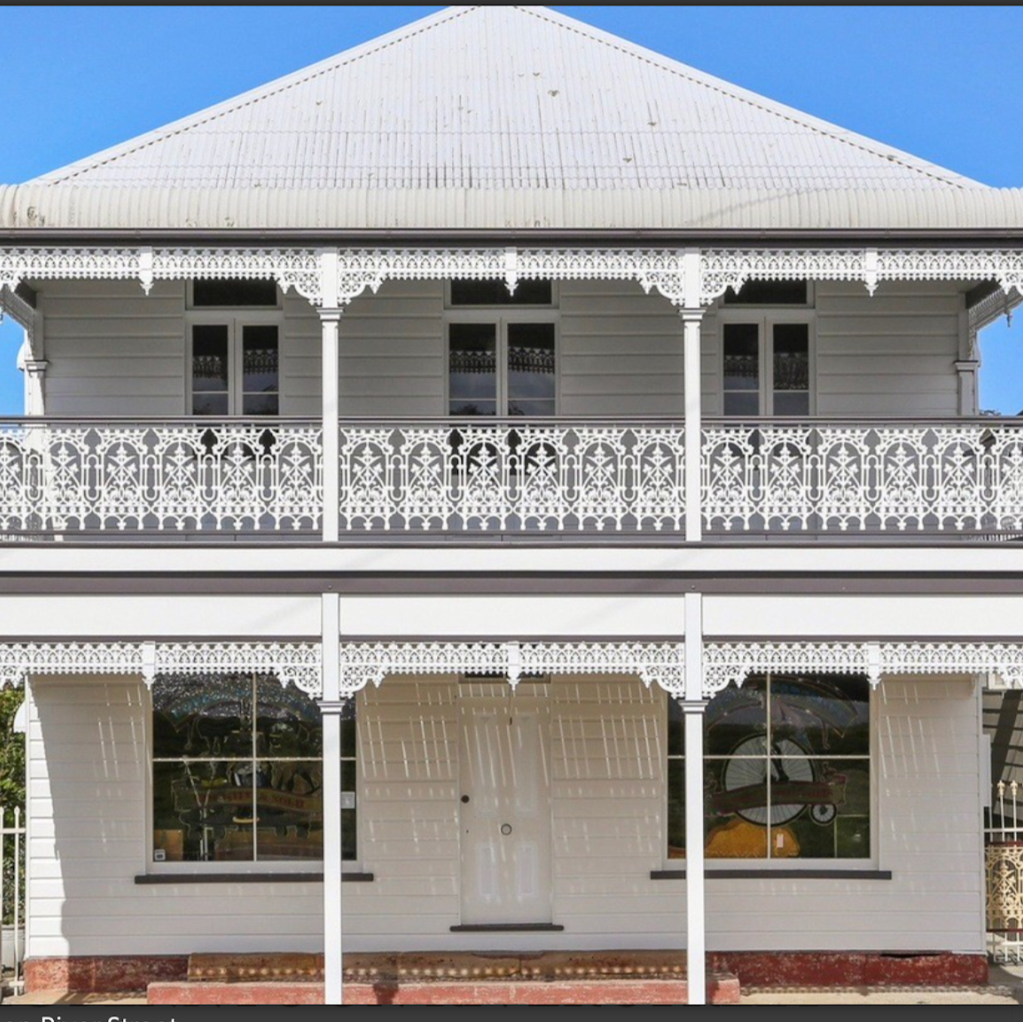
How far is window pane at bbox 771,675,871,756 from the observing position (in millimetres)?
13859

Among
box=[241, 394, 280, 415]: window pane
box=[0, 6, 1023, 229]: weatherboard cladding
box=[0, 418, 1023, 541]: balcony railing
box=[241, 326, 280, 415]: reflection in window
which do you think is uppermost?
box=[0, 6, 1023, 229]: weatherboard cladding

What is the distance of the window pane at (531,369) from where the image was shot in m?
13.9

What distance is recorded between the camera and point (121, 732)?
44.9 feet

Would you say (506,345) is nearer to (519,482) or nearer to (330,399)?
(519,482)

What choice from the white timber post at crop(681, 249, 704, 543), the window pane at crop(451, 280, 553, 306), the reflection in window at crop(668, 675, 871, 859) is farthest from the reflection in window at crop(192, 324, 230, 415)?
the reflection in window at crop(668, 675, 871, 859)

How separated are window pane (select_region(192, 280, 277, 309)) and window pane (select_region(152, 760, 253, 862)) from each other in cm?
417

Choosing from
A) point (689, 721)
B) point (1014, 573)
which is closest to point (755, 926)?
point (689, 721)

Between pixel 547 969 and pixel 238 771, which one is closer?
pixel 547 969

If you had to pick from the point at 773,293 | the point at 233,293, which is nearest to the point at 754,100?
the point at 773,293

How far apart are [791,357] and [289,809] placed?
20.3 ft

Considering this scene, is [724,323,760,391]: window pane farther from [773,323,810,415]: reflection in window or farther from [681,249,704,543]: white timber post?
[681,249,704,543]: white timber post

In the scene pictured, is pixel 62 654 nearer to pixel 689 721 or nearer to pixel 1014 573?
pixel 689 721

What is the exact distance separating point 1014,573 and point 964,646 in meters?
0.68

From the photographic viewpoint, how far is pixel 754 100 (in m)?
15.0
